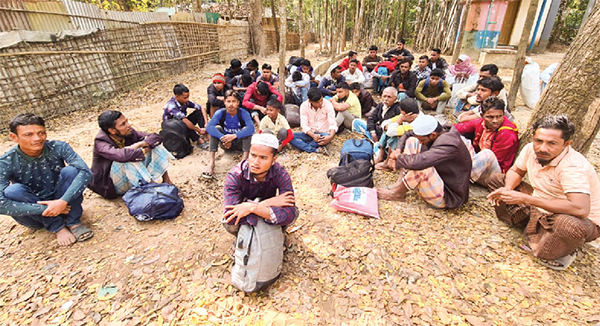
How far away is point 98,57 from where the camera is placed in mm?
7844

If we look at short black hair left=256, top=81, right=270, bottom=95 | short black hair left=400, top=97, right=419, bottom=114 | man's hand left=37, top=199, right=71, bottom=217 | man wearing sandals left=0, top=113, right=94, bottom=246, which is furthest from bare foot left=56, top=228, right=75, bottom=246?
short black hair left=400, top=97, right=419, bottom=114

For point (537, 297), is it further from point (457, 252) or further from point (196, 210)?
point (196, 210)

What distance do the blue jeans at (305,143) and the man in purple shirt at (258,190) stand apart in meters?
2.83

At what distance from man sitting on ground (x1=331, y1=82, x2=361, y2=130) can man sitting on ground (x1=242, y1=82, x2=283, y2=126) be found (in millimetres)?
1327

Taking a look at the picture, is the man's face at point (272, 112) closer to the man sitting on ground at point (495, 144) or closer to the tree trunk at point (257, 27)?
the man sitting on ground at point (495, 144)

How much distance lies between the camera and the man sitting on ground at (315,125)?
17.1 feet

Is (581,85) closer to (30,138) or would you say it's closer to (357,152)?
(357,152)

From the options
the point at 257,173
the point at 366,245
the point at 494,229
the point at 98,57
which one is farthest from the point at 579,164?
the point at 98,57

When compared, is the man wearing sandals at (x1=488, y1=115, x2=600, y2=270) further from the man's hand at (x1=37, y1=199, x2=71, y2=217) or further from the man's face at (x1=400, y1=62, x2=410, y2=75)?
the man's face at (x1=400, y1=62, x2=410, y2=75)

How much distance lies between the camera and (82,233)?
2883mm

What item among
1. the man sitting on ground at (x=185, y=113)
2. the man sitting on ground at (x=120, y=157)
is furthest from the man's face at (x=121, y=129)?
the man sitting on ground at (x=185, y=113)

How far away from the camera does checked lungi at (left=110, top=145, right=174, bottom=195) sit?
11.2 feet

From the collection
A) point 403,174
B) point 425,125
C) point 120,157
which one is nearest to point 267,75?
point 120,157

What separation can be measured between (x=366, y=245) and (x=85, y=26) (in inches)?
380
